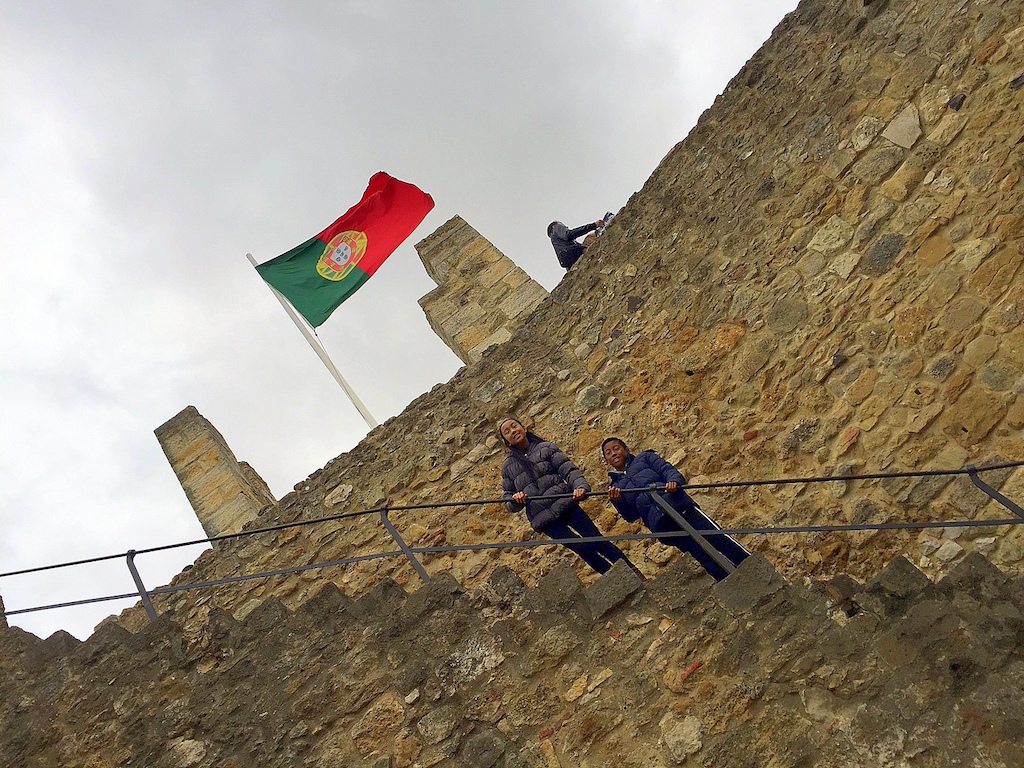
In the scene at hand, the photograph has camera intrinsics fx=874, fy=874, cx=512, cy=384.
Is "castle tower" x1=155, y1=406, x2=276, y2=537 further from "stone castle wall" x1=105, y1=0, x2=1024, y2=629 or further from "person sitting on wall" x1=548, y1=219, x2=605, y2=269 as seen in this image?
"person sitting on wall" x1=548, y1=219, x2=605, y2=269

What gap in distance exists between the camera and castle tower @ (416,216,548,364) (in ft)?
30.3

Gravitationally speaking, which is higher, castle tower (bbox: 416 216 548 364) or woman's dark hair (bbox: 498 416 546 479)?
castle tower (bbox: 416 216 548 364)

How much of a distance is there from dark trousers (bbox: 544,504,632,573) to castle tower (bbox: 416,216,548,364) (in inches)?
153

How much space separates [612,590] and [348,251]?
263 inches

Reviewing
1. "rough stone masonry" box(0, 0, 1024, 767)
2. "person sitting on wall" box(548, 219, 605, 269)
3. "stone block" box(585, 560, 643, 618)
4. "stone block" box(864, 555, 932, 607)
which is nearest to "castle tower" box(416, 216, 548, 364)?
"person sitting on wall" box(548, 219, 605, 269)

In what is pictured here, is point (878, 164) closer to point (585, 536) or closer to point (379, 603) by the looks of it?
point (585, 536)

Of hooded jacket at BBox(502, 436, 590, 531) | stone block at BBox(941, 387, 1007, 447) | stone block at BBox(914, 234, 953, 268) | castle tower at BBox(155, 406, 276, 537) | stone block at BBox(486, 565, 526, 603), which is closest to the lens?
stone block at BBox(486, 565, 526, 603)

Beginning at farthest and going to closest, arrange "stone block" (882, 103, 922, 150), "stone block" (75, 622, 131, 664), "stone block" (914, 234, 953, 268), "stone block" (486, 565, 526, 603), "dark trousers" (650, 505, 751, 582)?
"stone block" (882, 103, 922, 150) → "stone block" (914, 234, 953, 268) → "dark trousers" (650, 505, 751, 582) → "stone block" (75, 622, 131, 664) → "stone block" (486, 565, 526, 603)

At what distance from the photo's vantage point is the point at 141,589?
473 cm

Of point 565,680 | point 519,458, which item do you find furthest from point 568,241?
point 565,680

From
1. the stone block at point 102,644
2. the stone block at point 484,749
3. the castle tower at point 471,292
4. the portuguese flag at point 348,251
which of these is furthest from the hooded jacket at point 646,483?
the portuguese flag at point 348,251

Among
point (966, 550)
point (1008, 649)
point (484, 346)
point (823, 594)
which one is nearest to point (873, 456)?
point (966, 550)

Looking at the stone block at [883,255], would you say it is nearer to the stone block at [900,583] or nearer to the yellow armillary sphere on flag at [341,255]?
the stone block at [900,583]

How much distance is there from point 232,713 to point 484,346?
18.5ft
